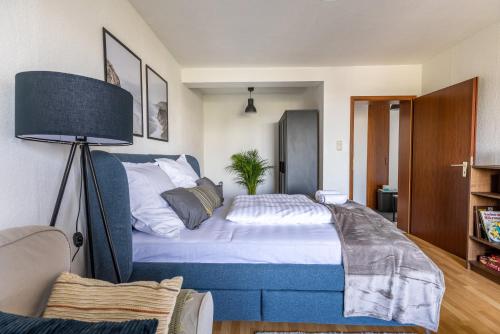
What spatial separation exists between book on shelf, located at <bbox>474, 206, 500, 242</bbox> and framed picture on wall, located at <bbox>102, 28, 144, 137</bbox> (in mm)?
3259

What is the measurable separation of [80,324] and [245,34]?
8.86 ft

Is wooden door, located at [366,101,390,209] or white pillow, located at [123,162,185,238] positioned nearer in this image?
white pillow, located at [123,162,185,238]

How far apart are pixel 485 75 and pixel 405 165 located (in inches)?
53.2

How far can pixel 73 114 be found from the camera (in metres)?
0.91

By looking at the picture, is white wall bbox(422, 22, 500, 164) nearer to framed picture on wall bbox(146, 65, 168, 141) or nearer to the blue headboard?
the blue headboard

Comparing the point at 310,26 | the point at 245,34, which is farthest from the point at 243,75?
the point at 310,26

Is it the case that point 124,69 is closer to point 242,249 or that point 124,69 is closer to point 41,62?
point 41,62

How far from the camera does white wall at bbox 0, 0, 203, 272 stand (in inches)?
42.0

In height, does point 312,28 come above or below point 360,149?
above

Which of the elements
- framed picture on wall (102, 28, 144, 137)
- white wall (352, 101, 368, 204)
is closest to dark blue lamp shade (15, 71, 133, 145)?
framed picture on wall (102, 28, 144, 137)

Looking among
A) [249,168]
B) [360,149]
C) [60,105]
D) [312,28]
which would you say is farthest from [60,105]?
[360,149]

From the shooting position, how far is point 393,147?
5.04 m

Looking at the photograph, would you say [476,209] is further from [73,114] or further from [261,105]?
[261,105]

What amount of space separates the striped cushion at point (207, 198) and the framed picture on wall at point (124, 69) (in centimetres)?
79
